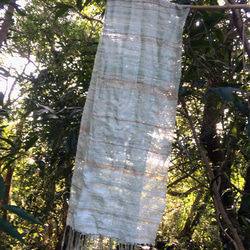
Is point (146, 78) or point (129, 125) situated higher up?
point (146, 78)

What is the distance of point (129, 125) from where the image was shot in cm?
89

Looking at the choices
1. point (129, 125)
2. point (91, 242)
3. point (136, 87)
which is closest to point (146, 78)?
point (136, 87)

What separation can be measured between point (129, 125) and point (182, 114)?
0.74 meters

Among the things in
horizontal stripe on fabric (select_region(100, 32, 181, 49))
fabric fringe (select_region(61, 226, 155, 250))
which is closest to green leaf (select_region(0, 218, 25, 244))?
fabric fringe (select_region(61, 226, 155, 250))

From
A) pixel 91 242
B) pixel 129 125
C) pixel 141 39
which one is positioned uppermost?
pixel 141 39

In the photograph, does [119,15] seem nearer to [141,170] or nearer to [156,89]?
[156,89]

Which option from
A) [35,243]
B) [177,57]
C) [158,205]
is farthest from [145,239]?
[35,243]

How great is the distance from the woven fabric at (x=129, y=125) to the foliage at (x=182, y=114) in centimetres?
21

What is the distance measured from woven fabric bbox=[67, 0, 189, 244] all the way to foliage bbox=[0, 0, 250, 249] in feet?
0.69

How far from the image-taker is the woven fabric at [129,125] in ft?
2.75

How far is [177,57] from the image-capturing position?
3.24 feet

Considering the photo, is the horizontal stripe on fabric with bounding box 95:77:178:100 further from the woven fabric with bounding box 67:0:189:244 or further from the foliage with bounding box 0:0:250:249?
the foliage with bounding box 0:0:250:249

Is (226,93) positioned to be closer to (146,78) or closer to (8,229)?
(146,78)

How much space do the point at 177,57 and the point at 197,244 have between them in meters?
2.48
